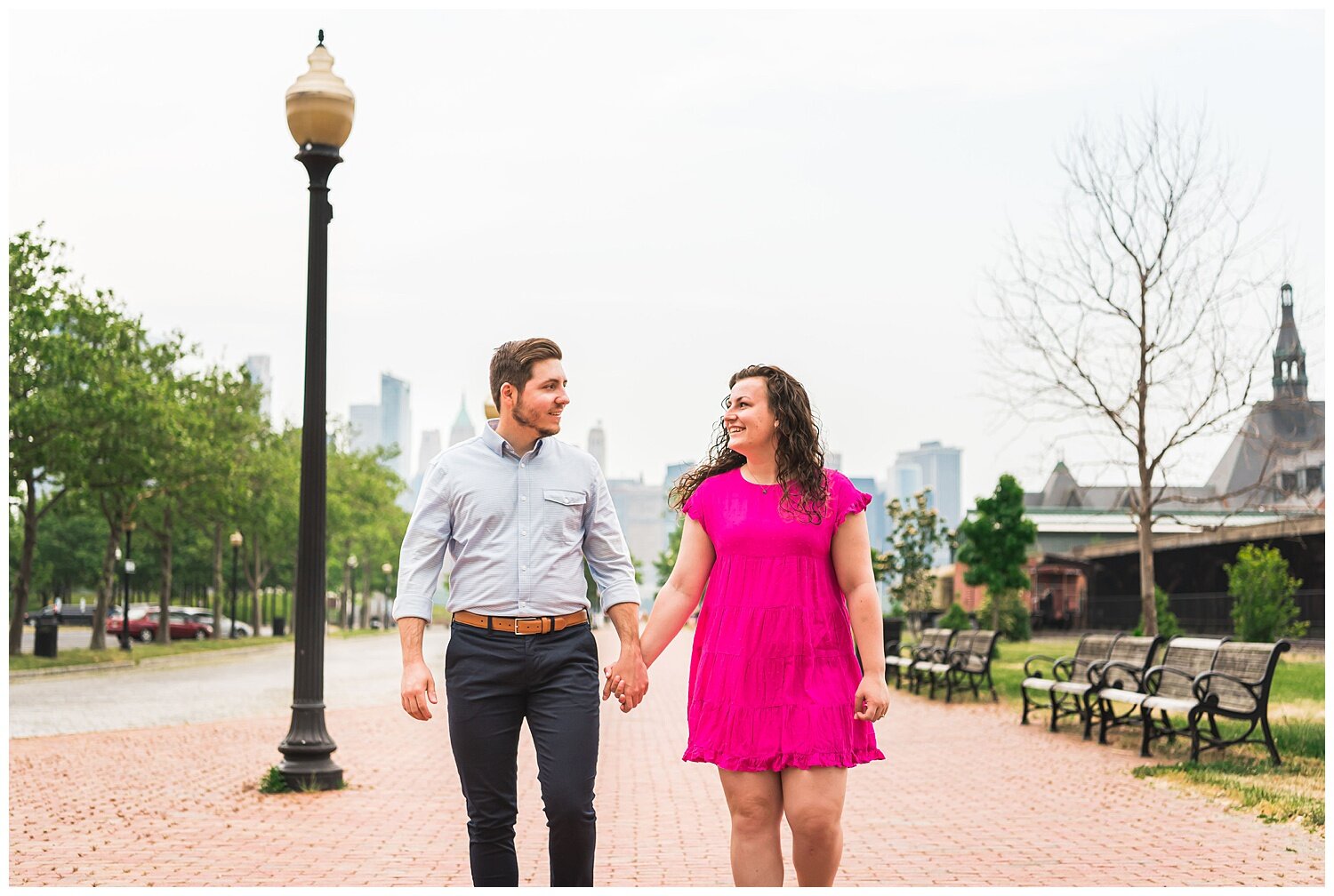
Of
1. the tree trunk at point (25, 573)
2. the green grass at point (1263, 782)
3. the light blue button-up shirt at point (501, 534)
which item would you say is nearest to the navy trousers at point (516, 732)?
the light blue button-up shirt at point (501, 534)

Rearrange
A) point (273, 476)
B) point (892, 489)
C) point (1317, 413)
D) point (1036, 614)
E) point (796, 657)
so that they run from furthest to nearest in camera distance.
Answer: point (892, 489), point (1036, 614), point (273, 476), point (1317, 413), point (796, 657)

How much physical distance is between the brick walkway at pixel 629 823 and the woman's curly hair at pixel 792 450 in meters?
2.87

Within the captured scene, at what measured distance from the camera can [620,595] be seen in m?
4.66

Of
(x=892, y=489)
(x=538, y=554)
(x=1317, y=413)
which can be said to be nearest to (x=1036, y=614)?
(x=1317, y=413)

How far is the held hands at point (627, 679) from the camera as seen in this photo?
4410mm

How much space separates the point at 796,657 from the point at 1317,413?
20335mm

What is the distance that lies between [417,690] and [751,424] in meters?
1.27

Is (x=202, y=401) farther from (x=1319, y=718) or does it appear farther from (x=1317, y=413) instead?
(x=1319, y=718)

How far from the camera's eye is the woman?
4.18 meters

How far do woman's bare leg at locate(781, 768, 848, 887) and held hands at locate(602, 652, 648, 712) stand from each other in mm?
521

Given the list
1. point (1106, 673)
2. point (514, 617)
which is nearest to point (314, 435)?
point (514, 617)

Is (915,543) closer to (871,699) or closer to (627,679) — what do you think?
(627,679)

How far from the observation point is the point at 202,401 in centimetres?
3953

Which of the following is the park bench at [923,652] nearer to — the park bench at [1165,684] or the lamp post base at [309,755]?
the park bench at [1165,684]
